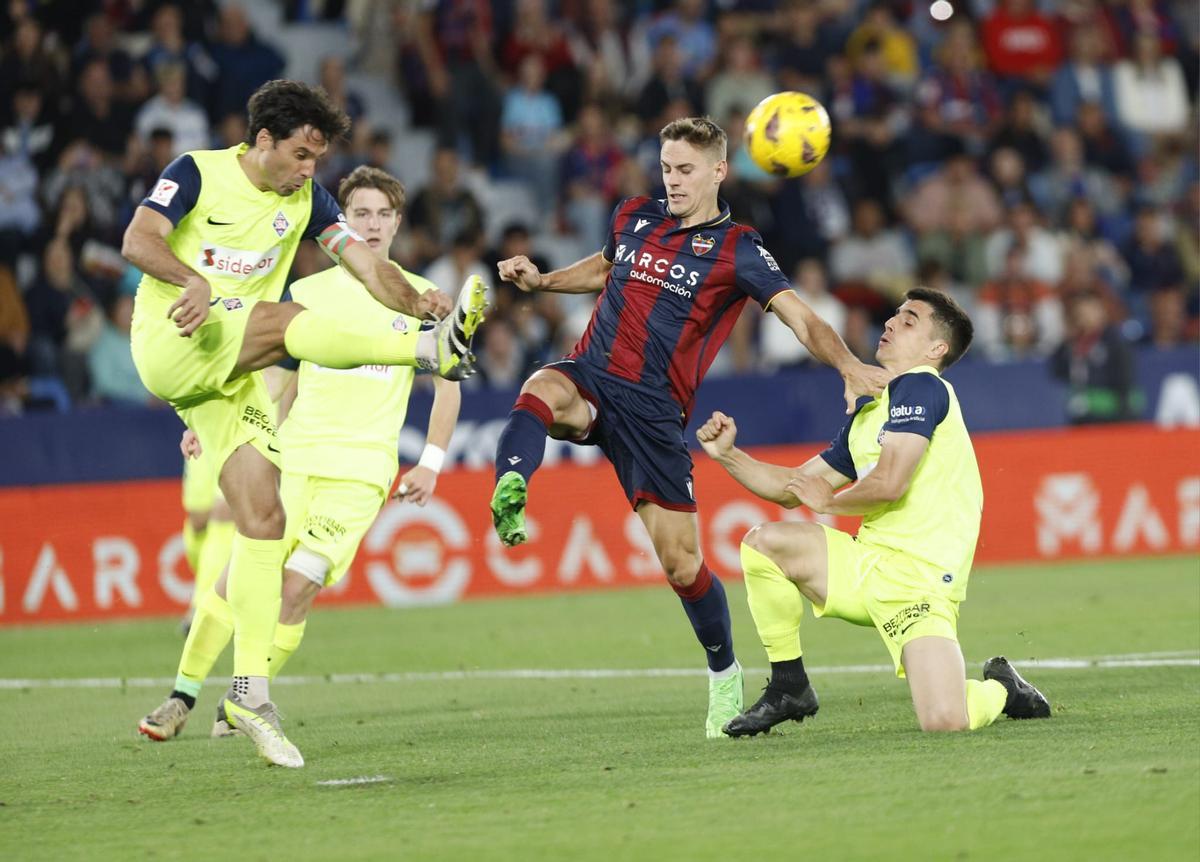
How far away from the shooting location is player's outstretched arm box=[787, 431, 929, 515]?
24.0 feet

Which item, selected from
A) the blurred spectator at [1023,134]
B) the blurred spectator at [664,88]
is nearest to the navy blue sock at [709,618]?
the blurred spectator at [664,88]

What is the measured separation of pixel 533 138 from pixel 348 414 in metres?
10.7

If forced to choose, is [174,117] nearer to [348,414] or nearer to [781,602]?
[348,414]

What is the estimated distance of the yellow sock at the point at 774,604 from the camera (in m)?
7.58

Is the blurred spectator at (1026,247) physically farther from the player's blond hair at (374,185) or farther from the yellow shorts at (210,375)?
the yellow shorts at (210,375)

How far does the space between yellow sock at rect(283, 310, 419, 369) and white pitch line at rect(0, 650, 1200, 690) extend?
354 cm

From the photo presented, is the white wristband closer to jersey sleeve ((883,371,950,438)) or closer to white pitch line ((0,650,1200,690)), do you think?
white pitch line ((0,650,1200,690))

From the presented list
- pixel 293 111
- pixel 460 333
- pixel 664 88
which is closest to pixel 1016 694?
pixel 460 333

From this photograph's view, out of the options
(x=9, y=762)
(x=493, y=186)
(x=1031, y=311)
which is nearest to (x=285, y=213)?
(x=9, y=762)

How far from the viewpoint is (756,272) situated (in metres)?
8.06

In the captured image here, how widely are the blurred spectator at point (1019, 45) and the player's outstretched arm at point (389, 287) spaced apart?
53.1 ft

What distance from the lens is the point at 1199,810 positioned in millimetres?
5352

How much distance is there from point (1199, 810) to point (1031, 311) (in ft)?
49.3

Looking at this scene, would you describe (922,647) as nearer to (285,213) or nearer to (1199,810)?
(1199,810)
